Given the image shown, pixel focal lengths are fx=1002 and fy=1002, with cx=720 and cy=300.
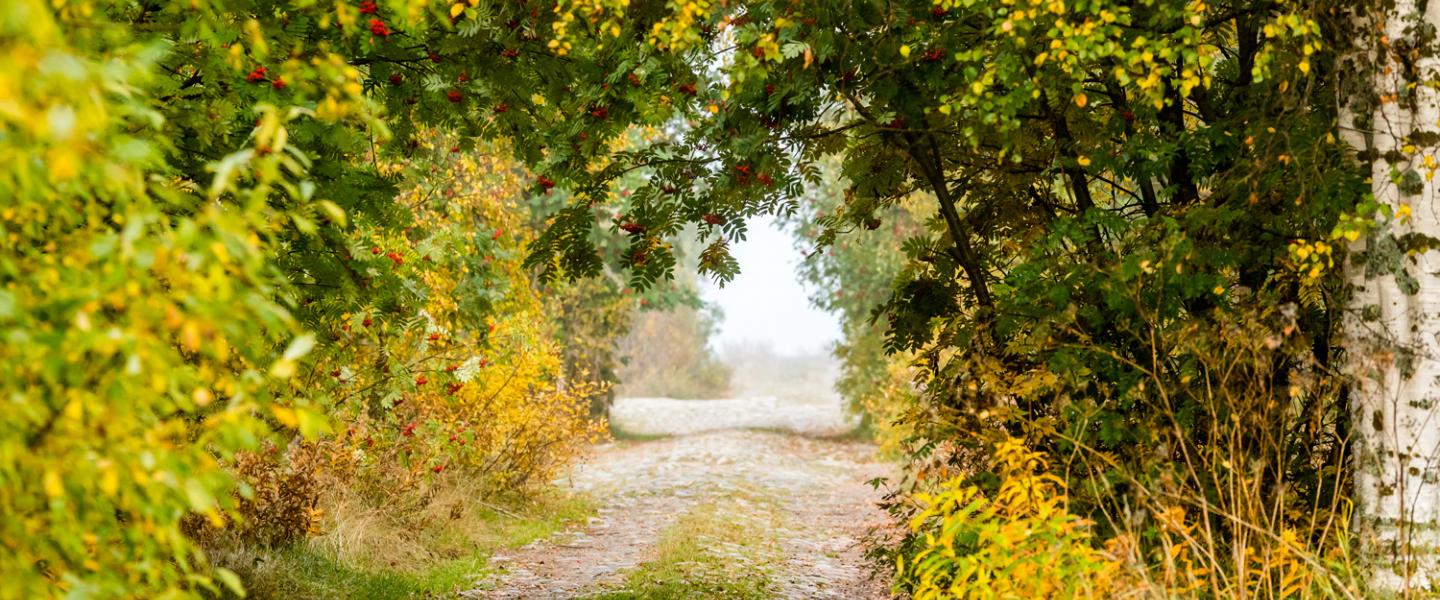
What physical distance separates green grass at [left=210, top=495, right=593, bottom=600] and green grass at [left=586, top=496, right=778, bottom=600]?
51.4 inches

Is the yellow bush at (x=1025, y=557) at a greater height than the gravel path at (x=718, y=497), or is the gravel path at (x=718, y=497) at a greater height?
the yellow bush at (x=1025, y=557)

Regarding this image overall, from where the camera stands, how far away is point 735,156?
491 cm

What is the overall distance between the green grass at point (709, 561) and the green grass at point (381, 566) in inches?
51.4

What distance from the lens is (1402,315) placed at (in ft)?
13.5

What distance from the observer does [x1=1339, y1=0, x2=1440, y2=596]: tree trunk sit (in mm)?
4027

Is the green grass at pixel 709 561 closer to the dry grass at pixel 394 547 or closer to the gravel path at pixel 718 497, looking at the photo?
the gravel path at pixel 718 497

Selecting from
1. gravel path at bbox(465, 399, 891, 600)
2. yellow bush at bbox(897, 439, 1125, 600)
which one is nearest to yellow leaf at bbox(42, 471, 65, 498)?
yellow bush at bbox(897, 439, 1125, 600)

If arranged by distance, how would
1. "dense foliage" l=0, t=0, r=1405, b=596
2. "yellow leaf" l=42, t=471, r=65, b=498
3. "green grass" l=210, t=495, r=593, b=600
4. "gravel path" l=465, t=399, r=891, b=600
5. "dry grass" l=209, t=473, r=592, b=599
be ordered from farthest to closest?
1. "gravel path" l=465, t=399, r=891, b=600
2. "dry grass" l=209, t=473, r=592, b=599
3. "green grass" l=210, t=495, r=593, b=600
4. "dense foliage" l=0, t=0, r=1405, b=596
5. "yellow leaf" l=42, t=471, r=65, b=498

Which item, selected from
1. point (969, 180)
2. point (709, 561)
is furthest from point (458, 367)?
point (969, 180)

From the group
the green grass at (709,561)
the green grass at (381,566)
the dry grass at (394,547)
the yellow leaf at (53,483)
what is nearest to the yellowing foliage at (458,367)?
the dry grass at (394,547)

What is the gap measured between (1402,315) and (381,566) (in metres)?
6.45

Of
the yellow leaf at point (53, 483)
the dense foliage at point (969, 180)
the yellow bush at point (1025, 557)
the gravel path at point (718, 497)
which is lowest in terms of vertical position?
the gravel path at point (718, 497)

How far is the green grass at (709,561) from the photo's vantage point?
6.57 meters

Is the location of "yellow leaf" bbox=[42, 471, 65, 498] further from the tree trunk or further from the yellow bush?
the tree trunk
